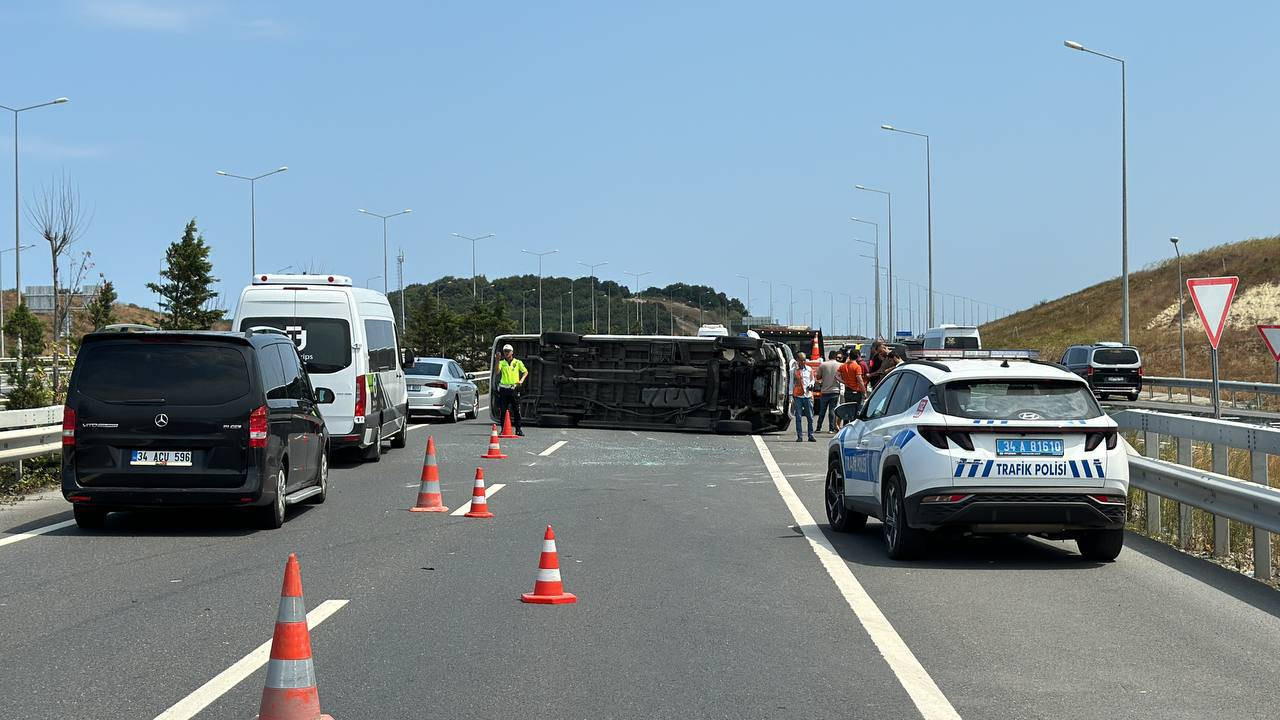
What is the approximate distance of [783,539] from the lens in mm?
12367

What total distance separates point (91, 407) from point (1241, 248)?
105 meters

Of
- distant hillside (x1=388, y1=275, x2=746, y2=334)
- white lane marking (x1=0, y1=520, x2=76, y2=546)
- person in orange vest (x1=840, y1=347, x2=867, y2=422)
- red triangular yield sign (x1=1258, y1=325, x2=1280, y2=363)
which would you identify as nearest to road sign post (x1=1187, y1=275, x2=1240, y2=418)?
person in orange vest (x1=840, y1=347, x2=867, y2=422)

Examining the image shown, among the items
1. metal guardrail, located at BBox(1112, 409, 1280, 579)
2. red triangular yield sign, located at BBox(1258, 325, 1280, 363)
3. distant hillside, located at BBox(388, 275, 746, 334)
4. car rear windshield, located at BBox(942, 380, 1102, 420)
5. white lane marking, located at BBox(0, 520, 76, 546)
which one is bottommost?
white lane marking, located at BBox(0, 520, 76, 546)

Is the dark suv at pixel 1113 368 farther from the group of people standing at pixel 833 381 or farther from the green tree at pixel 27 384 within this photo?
the green tree at pixel 27 384

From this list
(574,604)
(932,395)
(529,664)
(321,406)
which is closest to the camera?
(529,664)

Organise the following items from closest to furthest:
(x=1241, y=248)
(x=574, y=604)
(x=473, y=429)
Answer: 1. (x=574, y=604)
2. (x=473, y=429)
3. (x=1241, y=248)

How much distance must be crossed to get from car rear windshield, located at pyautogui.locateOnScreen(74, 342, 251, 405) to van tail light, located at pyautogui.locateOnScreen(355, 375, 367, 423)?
7439 mm

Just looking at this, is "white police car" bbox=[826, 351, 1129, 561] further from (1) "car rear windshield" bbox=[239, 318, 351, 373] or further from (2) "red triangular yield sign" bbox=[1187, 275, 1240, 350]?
(1) "car rear windshield" bbox=[239, 318, 351, 373]

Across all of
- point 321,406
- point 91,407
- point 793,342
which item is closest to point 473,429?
point 321,406

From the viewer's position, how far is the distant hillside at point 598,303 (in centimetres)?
11800

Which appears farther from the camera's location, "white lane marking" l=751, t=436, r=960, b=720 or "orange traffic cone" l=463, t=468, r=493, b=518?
"orange traffic cone" l=463, t=468, r=493, b=518

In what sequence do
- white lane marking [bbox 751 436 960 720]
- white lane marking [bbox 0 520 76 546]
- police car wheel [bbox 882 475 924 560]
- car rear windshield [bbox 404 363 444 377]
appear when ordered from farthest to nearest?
car rear windshield [bbox 404 363 444 377] < white lane marking [bbox 0 520 76 546] < police car wheel [bbox 882 475 924 560] < white lane marking [bbox 751 436 960 720]

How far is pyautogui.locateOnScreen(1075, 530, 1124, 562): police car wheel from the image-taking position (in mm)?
10852

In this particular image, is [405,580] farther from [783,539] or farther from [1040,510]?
[1040,510]
